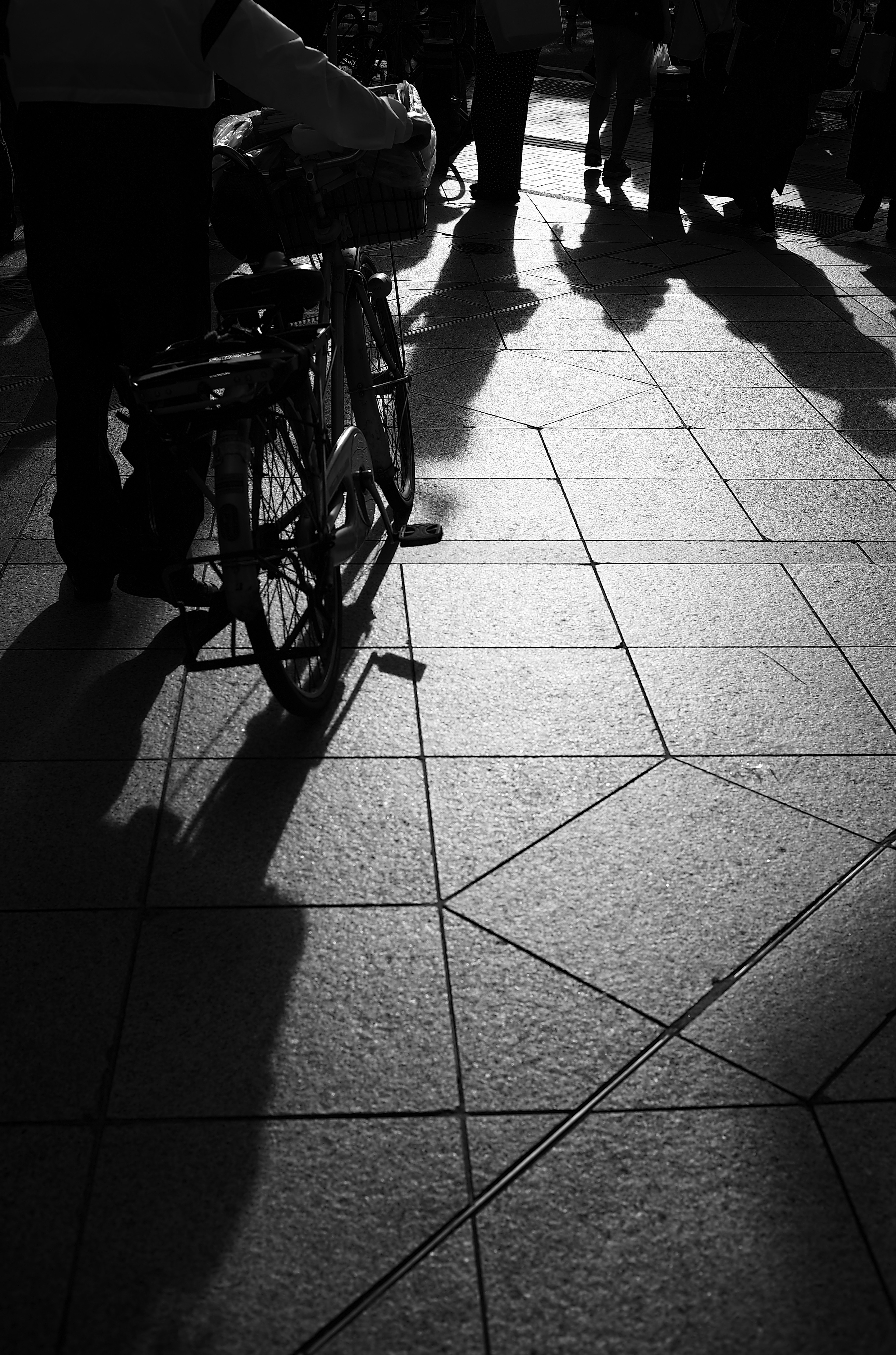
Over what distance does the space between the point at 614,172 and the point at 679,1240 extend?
10.5 meters

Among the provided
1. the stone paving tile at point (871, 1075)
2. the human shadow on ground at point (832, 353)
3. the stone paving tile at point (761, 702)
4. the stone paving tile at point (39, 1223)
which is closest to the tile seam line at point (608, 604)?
the stone paving tile at point (761, 702)

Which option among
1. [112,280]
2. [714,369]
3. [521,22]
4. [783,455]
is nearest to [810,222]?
[521,22]

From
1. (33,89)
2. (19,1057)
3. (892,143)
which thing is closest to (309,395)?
(33,89)

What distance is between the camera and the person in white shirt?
10.0 feet

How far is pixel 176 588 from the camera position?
3051mm

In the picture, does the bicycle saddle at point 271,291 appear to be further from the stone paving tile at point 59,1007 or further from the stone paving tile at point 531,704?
the stone paving tile at point 59,1007

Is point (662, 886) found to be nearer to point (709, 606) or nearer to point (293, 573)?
point (293, 573)

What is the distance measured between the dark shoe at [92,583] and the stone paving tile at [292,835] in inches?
37.4

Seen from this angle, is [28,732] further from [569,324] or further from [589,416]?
[569,324]

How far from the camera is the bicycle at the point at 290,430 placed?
2.79 m

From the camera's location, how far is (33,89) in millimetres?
3139

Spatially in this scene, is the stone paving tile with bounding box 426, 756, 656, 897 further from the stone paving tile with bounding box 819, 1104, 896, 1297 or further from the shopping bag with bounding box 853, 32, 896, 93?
the shopping bag with bounding box 853, 32, 896, 93

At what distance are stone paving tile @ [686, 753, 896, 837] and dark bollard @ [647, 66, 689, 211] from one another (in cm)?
780

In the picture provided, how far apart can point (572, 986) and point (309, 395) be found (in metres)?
1.66
